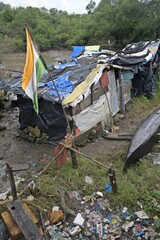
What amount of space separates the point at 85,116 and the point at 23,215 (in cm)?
437

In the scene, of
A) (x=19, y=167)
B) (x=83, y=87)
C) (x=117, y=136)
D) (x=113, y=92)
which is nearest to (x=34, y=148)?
(x=19, y=167)

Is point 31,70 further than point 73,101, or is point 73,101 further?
point 73,101

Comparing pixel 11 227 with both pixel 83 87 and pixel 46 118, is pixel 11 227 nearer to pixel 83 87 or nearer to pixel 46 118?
pixel 46 118

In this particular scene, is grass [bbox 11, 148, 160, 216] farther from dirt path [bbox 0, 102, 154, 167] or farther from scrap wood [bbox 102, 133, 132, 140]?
scrap wood [bbox 102, 133, 132, 140]

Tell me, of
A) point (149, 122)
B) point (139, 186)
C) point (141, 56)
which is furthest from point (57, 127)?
point (141, 56)

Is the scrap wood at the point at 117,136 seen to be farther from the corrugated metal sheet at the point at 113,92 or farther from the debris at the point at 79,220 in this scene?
the debris at the point at 79,220

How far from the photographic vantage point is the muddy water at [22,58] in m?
22.8

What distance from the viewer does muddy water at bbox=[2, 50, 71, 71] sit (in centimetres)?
2281

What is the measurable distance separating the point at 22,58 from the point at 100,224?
22573mm

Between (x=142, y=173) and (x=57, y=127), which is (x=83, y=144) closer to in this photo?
(x=57, y=127)

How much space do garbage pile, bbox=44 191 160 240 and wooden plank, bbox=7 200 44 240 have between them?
19.4 inches

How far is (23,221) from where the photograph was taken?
4.88m

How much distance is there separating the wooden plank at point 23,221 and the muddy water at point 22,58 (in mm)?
17128

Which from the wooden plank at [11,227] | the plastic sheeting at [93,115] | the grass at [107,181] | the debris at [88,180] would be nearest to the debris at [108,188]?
the grass at [107,181]
